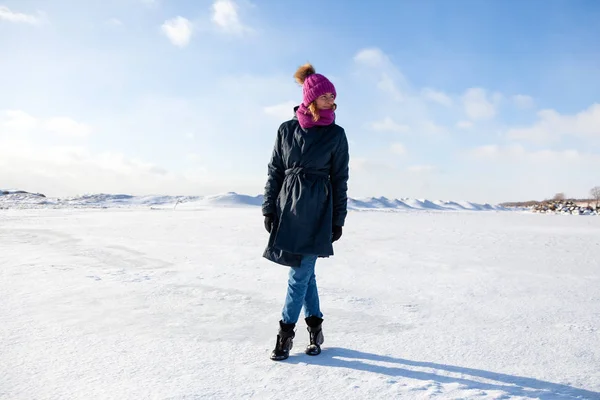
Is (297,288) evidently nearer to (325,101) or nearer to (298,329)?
(298,329)

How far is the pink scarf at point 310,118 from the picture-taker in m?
2.17

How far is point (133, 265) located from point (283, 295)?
2110 mm

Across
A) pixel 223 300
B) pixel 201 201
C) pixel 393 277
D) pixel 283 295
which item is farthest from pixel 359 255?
pixel 201 201

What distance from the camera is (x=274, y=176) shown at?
2.30m

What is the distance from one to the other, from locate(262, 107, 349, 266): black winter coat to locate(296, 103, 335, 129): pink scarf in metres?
0.03

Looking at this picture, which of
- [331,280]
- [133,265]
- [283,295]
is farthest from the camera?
[133,265]

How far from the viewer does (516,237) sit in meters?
7.79

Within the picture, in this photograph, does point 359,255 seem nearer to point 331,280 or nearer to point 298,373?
point 331,280

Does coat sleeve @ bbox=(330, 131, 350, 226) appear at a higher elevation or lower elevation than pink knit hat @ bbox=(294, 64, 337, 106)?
lower

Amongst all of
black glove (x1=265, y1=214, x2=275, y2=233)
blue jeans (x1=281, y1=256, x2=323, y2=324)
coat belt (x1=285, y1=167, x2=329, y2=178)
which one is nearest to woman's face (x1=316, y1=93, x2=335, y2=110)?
coat belt (x1=285, y1=167, x2=329, y2=178)

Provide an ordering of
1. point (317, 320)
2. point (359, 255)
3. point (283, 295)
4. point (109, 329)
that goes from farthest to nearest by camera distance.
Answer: point (359, 255) → point (283, 295) → point (109, 329) → point (317, 320)

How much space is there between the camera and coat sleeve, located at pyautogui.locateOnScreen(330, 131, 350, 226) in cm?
223

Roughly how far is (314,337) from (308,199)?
0.74 meters

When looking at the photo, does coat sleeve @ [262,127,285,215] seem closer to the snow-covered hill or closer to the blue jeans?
the blue jeans
